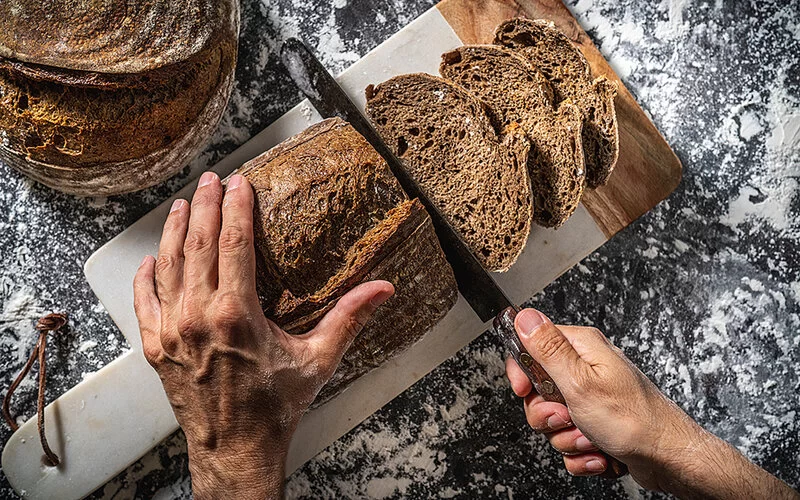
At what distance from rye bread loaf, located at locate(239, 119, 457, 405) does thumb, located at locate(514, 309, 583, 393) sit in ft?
1.37

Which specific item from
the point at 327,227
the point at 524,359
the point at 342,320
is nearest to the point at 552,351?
the point at 524,359

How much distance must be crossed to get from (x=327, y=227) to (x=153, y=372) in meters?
0.96

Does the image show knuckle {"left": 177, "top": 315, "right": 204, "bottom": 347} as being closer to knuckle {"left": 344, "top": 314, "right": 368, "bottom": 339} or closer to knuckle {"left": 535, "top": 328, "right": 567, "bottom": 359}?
knuckle {"left": 344, "top": 314, "right": 368, "bottom": 339}

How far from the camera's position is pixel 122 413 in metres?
2.28

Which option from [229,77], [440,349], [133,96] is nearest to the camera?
[133,96]

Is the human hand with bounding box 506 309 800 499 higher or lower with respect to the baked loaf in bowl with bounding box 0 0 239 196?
lower

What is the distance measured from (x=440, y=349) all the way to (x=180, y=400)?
948 mm

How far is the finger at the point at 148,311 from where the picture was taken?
1.97m

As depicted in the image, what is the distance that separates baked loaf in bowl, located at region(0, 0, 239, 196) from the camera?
1833 mm

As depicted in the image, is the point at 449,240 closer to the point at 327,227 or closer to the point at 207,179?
the point at 327,227

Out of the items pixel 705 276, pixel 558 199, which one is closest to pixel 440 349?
pixel 558 199

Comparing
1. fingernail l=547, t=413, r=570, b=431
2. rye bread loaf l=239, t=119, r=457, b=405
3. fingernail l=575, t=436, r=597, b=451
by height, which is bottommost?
fingernail l=575, t=436, r=597, b=451

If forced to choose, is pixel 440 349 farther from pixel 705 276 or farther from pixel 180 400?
pixel 705 276

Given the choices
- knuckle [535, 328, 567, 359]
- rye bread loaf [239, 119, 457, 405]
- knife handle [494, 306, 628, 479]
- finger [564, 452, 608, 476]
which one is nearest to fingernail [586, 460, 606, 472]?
finger [564, 452, 608, 476]
